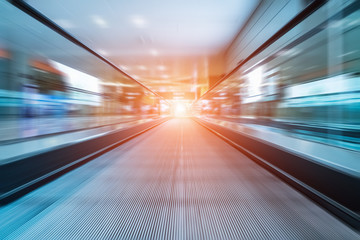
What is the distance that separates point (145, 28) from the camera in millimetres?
6984

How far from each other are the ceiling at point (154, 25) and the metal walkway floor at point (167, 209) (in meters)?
5.91

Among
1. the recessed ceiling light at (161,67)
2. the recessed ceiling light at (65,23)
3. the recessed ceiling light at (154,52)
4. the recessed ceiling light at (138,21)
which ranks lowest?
the recessed ceiling light at (161,67)

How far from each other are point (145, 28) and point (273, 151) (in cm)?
757

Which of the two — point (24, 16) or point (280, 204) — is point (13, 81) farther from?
point (280, 204)

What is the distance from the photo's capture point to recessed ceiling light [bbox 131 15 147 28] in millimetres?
6173

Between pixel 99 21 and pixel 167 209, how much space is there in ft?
26.7

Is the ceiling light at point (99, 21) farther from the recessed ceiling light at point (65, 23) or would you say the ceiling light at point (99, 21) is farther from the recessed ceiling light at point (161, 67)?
the recessed ceiling light at point (161, 67)

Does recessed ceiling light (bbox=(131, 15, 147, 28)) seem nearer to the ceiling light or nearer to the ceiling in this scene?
the ceiling

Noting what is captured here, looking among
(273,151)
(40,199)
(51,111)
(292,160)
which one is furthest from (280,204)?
(51,111)

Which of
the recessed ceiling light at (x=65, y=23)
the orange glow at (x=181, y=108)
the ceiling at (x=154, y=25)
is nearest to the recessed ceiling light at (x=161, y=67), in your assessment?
the ceiling at (x=154, y=25)

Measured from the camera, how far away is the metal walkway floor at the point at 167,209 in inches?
33.1

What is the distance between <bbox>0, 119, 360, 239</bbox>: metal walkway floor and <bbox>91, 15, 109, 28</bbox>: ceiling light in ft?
23.4

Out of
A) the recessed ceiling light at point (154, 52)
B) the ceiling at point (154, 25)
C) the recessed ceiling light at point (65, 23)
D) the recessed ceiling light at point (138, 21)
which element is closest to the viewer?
the ceiling at point (154, 25)

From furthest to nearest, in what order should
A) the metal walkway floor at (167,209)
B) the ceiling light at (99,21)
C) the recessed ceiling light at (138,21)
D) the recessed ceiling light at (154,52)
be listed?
the recessed ceiling light at (154,52) → the ceiling light at (99,21) → the recessed ceiling light at (138,21) → the metal walkway floor at (167,209)
